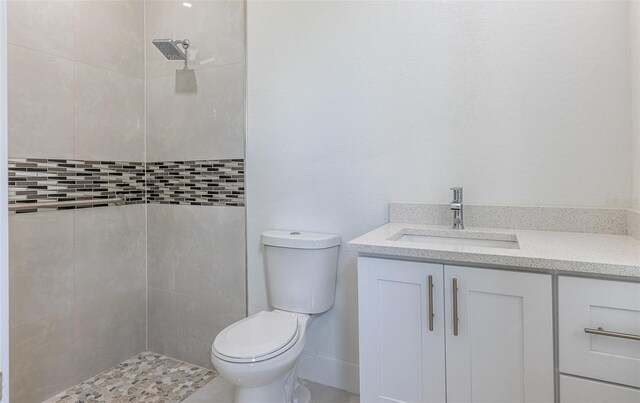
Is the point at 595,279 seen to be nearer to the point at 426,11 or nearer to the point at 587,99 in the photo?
the point at 587,99

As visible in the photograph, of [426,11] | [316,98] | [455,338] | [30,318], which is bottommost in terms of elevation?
[30,318]

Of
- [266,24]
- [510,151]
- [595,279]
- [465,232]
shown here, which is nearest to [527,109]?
[510,151]

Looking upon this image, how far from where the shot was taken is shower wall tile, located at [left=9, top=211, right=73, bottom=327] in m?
1.70

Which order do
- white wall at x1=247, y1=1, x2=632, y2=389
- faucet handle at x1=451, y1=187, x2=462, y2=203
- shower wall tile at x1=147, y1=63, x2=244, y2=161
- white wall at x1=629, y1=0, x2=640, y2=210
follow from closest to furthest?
white wall at x1=629, y1=0, x2=640, y2=210 < white wall at x1=247, y1=1, x2=632, y2=389 < faucet handle at x1=451, y1=187, x2=462, y2=203 < shower wall tile at x1=147, y1=63, x2=244, y2=161

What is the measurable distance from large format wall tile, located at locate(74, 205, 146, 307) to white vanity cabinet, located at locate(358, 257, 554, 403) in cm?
165

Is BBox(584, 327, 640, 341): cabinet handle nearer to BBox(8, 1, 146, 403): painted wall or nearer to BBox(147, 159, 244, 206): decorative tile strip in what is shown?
BBox(147, 159, 244, 206): decorative tile strip

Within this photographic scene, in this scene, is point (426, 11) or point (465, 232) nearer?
point (465, 232)

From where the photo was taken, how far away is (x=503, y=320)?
1.08 meters

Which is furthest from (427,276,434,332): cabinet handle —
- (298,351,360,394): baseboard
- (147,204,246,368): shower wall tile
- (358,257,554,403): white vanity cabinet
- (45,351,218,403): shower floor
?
(45,351,218,403): shower floor

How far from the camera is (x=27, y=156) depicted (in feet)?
5.67

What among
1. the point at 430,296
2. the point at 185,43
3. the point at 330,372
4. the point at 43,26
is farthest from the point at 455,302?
the point at 43,26

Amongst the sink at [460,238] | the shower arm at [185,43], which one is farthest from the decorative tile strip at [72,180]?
the sink at [460,238]

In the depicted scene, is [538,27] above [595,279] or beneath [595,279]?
above

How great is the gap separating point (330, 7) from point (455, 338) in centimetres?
164
